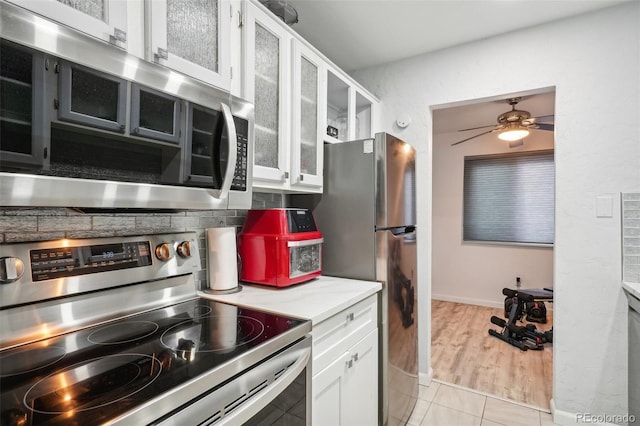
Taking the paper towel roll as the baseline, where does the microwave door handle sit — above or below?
above

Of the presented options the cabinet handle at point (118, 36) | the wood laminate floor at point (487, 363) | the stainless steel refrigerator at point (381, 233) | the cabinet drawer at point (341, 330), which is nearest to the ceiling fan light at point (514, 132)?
the stainless steel refrigerator at point (381, 233)

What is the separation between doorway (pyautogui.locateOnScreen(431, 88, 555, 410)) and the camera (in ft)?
8.80

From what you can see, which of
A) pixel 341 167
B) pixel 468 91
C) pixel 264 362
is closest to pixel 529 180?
pixel 468 91

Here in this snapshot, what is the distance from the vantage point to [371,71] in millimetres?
2703

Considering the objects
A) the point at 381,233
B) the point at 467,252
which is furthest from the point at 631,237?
the point at 467,252

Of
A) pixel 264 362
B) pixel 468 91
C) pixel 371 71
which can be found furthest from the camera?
pixel 371 71

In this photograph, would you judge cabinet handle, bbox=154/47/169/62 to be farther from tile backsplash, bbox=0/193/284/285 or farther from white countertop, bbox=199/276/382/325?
white countertop, bbox=199/276/382/325

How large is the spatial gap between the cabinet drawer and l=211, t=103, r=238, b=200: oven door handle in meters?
0.60

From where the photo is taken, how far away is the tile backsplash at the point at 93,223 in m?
1.00

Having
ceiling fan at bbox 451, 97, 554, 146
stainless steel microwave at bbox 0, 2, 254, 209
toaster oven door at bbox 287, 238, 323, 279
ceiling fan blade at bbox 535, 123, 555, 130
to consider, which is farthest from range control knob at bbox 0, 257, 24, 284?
ceiling fan blade at bbox 535, 123, 555, 130

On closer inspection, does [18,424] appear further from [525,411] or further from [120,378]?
[525,411]

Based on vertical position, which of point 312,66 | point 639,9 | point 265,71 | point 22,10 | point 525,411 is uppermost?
point 639,9

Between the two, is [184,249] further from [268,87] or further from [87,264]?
[268,87]

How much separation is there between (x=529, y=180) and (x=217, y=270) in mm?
4296
